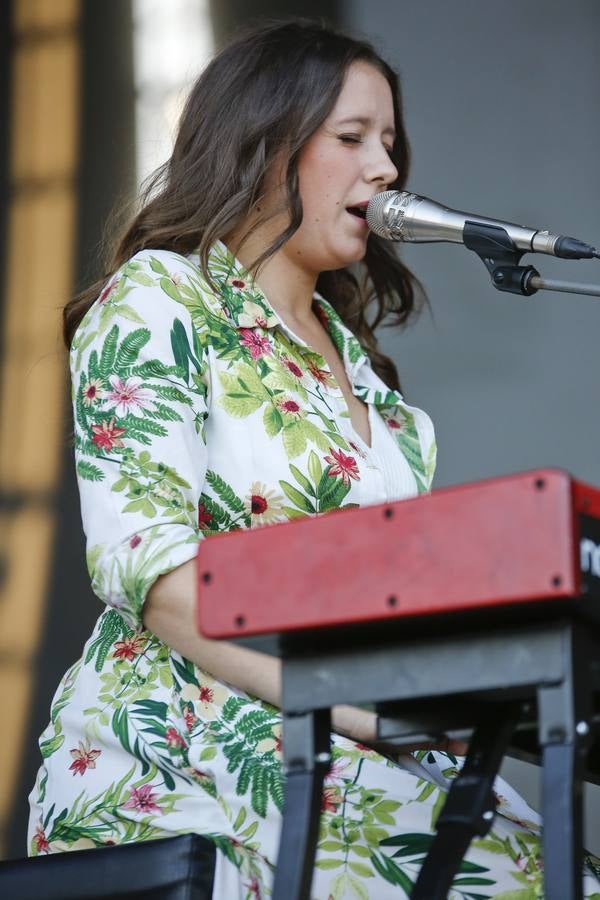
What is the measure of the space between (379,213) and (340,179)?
0.30 m

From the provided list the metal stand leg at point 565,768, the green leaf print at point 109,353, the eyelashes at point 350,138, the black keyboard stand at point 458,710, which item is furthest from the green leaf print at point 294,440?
the metal stand leg at point 565,768

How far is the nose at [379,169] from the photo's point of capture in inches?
74.8

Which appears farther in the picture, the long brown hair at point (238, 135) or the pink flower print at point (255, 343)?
the long brown hair at point (238, 135)

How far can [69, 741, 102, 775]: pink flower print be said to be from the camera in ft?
4.92

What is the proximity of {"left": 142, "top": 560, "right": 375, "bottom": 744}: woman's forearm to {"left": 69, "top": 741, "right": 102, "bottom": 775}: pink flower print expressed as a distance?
157 millimetres

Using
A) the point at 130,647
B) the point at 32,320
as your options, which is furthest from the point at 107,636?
the point at 32,320

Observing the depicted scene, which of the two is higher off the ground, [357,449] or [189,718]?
[357,449]

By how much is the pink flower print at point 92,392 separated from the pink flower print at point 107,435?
1.4 inches

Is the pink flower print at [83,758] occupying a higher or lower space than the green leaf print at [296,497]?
lower

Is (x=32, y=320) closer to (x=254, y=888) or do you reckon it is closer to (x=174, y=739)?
(x=174, y=739)

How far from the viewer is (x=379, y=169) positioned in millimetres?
1903

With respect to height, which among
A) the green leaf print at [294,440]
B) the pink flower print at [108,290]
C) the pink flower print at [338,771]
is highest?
the pink flower print at [108,290]

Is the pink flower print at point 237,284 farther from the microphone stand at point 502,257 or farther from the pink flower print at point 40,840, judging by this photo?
the pink flower print at point 40,840

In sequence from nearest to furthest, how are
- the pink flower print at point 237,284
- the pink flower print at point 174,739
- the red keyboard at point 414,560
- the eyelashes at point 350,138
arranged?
the red keyboard at point 414,560 → the pink flower print at point 174,739 → the pink flower print at point 237,284 → the eyelashes at point 350,138
